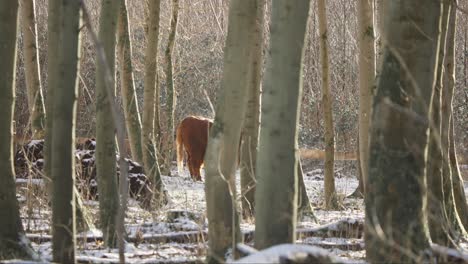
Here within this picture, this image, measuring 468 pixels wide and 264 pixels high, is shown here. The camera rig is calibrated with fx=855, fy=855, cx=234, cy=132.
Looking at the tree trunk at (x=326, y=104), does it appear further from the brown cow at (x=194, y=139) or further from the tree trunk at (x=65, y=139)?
the tree trunk at (x=65, y=139)

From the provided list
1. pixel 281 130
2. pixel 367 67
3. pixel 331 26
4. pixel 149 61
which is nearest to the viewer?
pixel 281 130

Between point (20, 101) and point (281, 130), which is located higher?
point (20, 101)

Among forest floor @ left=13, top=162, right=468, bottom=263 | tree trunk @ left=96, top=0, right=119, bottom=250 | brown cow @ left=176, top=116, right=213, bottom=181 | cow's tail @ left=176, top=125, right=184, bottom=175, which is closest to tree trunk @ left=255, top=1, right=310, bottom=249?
forest floor @ left=13, top=162, right=468, bottom=263

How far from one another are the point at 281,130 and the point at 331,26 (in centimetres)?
3029

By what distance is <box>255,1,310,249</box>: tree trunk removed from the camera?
236 inches

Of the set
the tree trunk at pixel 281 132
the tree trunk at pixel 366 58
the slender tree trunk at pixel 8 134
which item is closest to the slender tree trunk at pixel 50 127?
the slender tree trunk at pixel 8 134

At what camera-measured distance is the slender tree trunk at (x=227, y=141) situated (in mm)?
6734

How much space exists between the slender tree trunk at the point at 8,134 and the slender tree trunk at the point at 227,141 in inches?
57.7

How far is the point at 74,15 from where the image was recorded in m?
6.23

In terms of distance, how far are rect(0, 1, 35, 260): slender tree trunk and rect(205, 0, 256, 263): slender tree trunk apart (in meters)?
1.47

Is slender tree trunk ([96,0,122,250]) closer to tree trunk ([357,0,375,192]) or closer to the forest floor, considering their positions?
the forest floor

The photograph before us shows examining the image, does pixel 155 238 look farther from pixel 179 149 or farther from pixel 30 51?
pixel 179 149

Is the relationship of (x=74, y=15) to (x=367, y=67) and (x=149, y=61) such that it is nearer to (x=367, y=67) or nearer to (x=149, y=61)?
(x=367, y=67)

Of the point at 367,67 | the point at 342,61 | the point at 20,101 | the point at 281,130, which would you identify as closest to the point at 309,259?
the point at 281,130
